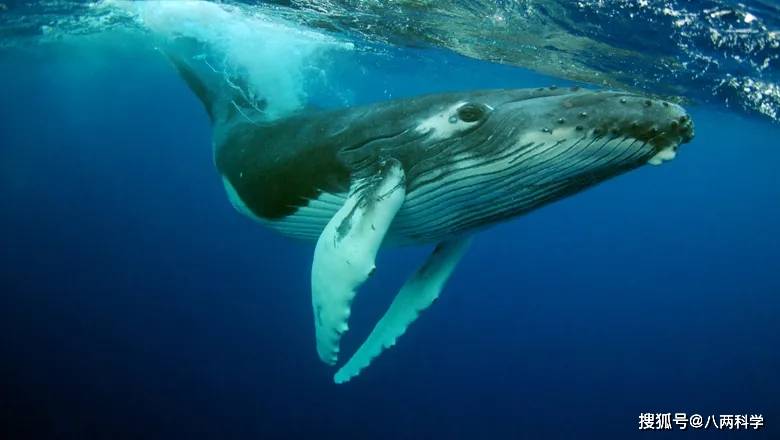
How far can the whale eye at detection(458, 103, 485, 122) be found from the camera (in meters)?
3.67

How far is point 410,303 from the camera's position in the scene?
209 inches

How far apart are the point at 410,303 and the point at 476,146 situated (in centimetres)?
226

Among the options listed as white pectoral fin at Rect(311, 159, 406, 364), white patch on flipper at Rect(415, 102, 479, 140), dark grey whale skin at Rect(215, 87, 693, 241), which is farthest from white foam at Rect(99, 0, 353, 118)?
white pectoral fin at Rect(311, 159, 406, 364)

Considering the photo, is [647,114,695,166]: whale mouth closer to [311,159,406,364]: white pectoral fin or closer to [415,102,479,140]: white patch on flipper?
[415,102,479,140]: white patch on flipper

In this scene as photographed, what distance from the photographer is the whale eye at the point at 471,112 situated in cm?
367

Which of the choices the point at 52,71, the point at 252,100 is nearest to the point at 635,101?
the point at 252,100

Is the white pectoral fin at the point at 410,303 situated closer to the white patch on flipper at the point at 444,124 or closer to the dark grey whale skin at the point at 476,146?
the dark grey whale skin at the point at 476,146

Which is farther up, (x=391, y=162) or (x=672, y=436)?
(x=391, y=162)

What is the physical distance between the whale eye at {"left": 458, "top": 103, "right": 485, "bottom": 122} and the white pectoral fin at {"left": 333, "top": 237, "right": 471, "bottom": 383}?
1.74m

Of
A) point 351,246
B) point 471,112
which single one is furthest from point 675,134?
point 351,246

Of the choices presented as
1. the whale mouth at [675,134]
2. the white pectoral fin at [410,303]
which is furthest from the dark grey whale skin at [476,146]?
the white pectoral fin at [410,303]

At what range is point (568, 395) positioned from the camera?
2267cm

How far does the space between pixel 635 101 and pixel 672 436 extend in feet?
71.7

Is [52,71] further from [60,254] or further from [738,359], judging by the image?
[738,359]
